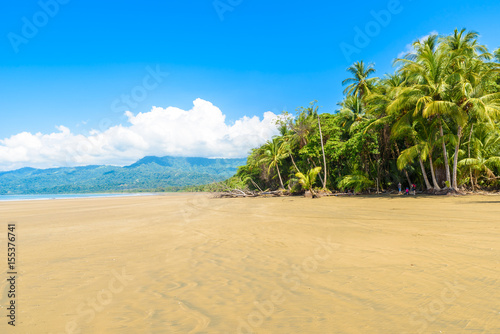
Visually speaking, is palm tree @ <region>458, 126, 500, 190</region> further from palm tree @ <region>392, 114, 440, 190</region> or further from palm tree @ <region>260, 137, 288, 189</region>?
palm tree @ <region>260, 137, 288, 189</region>

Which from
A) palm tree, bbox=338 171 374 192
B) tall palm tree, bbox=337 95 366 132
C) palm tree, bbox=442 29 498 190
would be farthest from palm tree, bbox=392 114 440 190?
tall palm tree, bbox=337 95 366 132

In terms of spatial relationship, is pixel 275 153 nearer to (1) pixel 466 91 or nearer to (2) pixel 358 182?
(2) pixel 358 182

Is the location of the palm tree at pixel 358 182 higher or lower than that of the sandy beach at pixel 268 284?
higher

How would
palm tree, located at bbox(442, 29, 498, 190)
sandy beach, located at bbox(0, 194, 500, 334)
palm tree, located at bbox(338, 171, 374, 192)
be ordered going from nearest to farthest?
sandy beach, located at bbox(0, 194, 500, 334)
palm tree, located at bbox(442, 29, 498, 190)
palm tree, located at bbox(338, 171, 374, 192)

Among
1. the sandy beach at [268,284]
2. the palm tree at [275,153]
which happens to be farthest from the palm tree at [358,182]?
the sandy beach at [268,284]

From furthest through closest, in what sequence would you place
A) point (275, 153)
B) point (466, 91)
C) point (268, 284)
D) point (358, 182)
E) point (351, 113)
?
point (275, 153)
point (351, 113)
point (358, 182)
point (466, 91)
point (268, 284)

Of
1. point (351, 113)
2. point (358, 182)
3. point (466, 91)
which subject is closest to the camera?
point (466, 91)

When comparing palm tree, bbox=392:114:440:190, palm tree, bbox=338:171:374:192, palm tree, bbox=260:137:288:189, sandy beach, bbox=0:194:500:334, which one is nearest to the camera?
sandy beach, bbox=0:194:500:334

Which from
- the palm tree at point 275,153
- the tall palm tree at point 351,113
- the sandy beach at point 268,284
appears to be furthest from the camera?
the palm tree at point 275,153

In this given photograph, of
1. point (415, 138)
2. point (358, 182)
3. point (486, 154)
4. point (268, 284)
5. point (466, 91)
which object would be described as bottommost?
point (268, 284)

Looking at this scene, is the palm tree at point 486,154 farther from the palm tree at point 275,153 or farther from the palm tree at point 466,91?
the palm tree at point 275,153

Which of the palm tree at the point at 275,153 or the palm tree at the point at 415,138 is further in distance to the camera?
the palm tree at the point at 275,153

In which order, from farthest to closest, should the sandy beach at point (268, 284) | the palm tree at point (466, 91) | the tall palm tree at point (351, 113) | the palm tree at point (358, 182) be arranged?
1. the tall palm tree at point (351, 113)
2. the palm tree at point (358, 182)
3. the palm tree at point (466, 91)
4. the sandy beach at point (268, 284)

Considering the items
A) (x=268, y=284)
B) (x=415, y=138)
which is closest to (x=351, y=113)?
(x=415, y=138)
